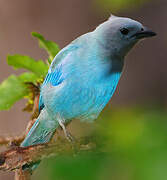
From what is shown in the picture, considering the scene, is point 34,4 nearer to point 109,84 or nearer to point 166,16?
point 166,16

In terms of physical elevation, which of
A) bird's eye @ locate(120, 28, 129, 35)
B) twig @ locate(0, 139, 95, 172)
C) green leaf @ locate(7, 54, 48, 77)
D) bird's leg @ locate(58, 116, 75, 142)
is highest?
A: bird's eye @ locate(120, 28, 129, 35)

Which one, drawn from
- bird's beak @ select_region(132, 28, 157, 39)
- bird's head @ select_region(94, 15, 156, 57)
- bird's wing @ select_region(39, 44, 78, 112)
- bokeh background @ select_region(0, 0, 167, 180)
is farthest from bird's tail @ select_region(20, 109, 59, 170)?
bokeh background @ select_region(0, 0, 167, 180)

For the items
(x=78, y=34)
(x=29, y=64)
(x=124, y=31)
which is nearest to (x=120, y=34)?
(x=124, y=31)

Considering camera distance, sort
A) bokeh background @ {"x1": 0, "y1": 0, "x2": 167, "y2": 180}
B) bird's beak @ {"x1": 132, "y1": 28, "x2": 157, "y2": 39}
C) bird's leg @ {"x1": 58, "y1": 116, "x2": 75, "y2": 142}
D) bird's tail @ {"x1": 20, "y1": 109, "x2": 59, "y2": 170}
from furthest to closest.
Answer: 1. bokeh background @ {"x1": 0, "y1": 0, "x2": 167, "y2": 180}
2. bird's tail @ {"x1": 20, "y1": 109, "x2": 59, "y2": 170}
3. bird's leg @ {"x1": 58, "y1": 116, "x2": 75, "y2": 142}
4. bird's beak @ {"x1": 132, "y1": 28, "x2": 157, "y2": 39}

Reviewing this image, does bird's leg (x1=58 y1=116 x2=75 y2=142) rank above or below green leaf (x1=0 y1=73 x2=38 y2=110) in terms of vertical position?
below

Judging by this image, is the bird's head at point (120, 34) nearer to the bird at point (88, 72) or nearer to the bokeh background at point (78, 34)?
the bird at point (88, 72)

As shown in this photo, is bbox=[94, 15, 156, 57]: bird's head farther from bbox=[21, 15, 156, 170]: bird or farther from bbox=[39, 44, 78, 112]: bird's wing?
bbox=[39, 44, 78, 112]: bird's wing

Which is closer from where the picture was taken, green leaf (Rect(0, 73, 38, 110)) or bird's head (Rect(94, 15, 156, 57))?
bird's head (Rect(94, 15, 156, 57))

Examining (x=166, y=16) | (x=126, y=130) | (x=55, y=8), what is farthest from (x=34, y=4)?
(x=126, y=130)
